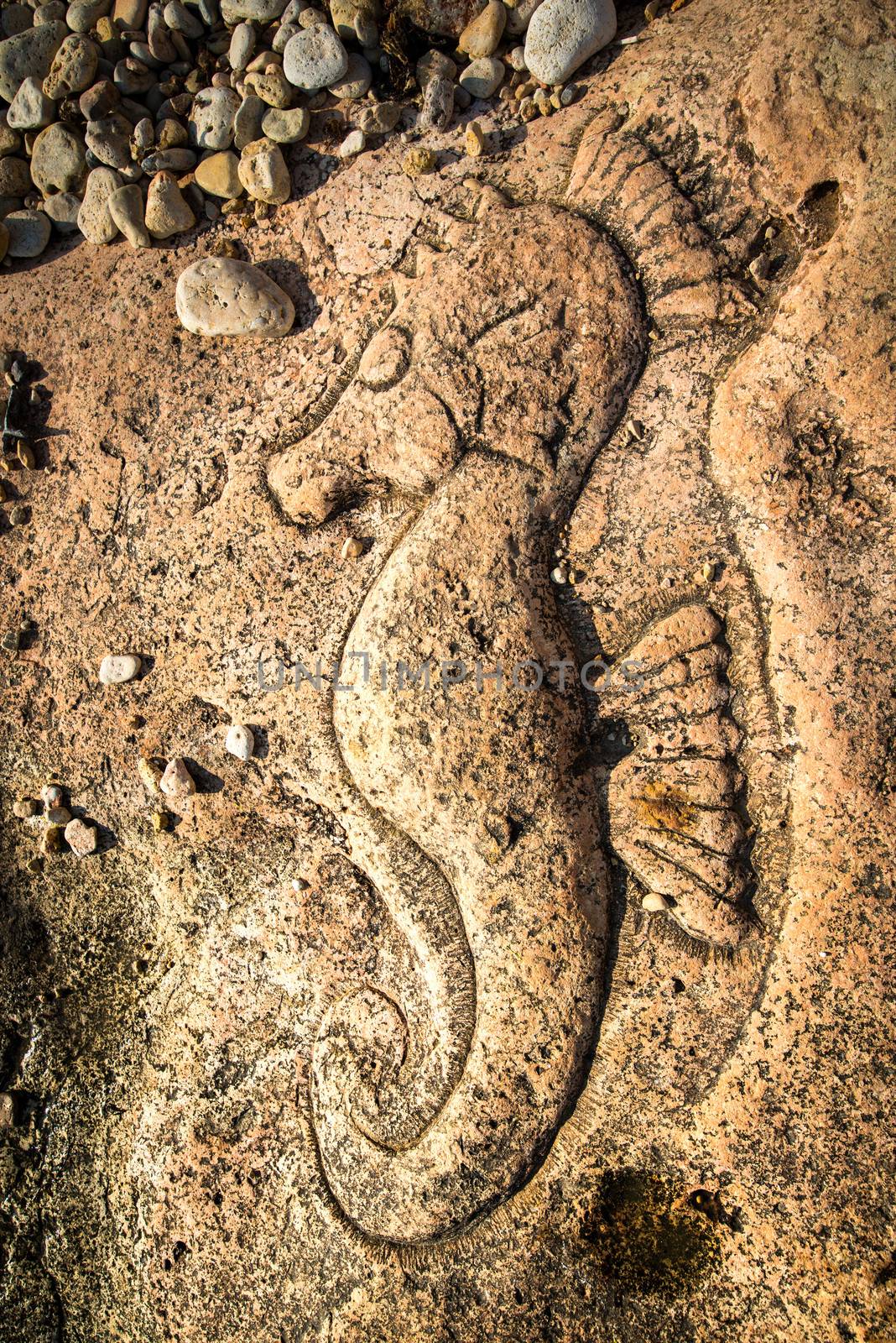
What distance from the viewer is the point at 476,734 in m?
2.13

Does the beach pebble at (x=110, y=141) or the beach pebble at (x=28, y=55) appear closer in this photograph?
the beach pebble at (x=110, y=141)

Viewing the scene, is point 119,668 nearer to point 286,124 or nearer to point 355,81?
point 286,124

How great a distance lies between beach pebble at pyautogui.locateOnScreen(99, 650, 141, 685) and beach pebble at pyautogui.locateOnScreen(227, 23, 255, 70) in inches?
79.1

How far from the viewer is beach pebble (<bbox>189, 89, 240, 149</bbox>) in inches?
111

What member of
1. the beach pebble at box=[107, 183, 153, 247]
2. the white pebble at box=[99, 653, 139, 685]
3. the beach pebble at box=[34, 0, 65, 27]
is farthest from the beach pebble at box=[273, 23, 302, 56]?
the white pebble at box=[99, 653, 139, 685]

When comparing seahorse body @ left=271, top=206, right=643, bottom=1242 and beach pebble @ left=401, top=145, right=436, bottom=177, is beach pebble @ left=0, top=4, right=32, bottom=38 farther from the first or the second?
seahorse body @ left=271, top=206, right=643, bottom=1242

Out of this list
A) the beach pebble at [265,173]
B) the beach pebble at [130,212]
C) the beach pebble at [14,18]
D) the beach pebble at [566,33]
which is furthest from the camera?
the beach pebble at [14,18]

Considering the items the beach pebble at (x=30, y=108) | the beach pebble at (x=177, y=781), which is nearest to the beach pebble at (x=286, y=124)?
the beach pebble at (x=30, y=108)

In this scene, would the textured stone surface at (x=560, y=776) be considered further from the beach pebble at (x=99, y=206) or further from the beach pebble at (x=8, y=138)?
the beach pebble at (x=8, y=138)

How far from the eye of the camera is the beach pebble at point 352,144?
8.89 feet

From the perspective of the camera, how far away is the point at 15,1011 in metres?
2.80

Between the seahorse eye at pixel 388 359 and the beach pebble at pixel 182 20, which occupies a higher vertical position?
the beach pebble at pixel 182 20

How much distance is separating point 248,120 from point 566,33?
105 centimetres

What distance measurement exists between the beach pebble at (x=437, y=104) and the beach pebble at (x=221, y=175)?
63cm
